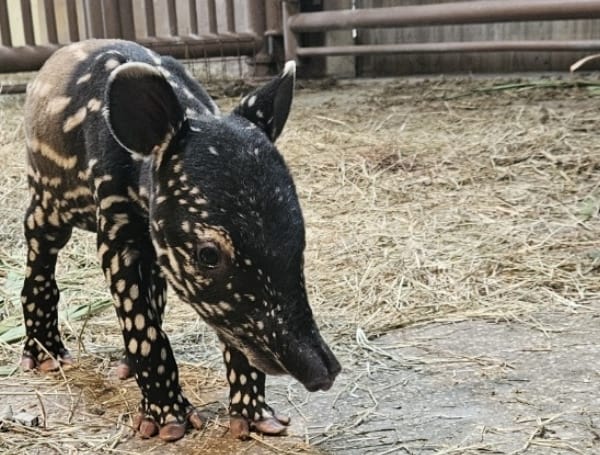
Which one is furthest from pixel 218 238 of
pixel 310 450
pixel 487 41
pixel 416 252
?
pixel 487 41

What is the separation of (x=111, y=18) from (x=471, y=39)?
3237 mm

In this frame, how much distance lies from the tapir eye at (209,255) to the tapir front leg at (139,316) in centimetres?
41

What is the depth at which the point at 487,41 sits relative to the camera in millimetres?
7434

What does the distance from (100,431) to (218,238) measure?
2.65ft

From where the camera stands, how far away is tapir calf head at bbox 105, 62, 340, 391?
1.91m

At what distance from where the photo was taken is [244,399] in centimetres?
232

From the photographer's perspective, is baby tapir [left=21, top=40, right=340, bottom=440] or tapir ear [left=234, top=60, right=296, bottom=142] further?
tapir ear [left=234, top=60, right=296, bottom=142]

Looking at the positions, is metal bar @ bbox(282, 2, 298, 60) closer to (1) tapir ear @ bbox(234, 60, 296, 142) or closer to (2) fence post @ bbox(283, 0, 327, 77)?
(2) fence post @ bbox(283, 0, 327, 77)

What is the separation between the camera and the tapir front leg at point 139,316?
2316mm

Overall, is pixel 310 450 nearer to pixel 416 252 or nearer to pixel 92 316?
pixel 92 316

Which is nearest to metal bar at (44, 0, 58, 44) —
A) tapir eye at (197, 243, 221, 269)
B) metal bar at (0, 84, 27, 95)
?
metal bar at (0, 84, 27, 95)

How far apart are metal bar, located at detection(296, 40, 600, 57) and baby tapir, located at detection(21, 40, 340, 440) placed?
181 inches

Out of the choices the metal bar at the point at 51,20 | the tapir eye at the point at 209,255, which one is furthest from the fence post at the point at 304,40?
the tapir eye at the point at 209,255

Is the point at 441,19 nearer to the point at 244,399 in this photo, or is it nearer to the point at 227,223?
the point at 244,399
